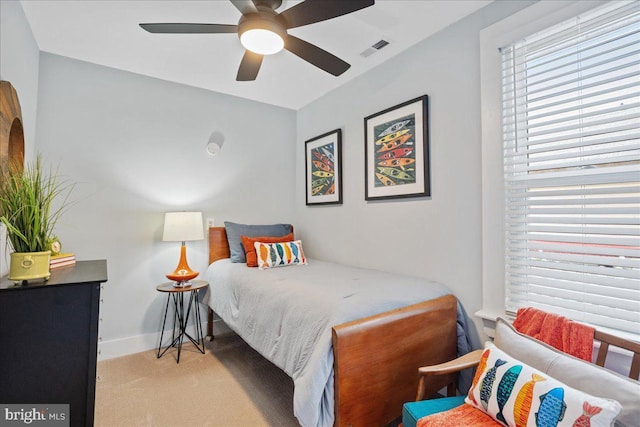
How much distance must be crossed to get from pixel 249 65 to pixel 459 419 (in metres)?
2.32

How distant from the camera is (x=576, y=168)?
5.06ft

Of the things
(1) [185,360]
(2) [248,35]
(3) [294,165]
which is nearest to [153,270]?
(1) [185,360]

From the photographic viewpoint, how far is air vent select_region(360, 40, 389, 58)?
2354 mm

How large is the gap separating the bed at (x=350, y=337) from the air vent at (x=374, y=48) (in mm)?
1796

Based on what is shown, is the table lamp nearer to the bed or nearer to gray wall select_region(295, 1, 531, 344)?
the bed

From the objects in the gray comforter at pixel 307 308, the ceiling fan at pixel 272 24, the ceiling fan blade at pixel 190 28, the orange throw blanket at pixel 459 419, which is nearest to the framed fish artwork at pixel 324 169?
the gray comforter at pixel 307 308

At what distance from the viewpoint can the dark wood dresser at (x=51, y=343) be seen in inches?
49.3

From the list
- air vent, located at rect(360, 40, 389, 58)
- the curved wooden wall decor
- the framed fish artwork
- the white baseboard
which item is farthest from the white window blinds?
the white baseboard

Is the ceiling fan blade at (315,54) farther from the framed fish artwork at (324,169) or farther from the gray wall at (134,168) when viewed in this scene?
the gray wall at (134,168)

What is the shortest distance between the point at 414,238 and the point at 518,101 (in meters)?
1.10

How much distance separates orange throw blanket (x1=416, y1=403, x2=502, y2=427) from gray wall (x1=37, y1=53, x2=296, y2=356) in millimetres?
2627

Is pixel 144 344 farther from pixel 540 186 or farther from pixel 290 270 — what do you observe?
pixel 540 186

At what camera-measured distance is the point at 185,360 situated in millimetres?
2674

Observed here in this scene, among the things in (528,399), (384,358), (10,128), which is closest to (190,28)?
(10,128)
